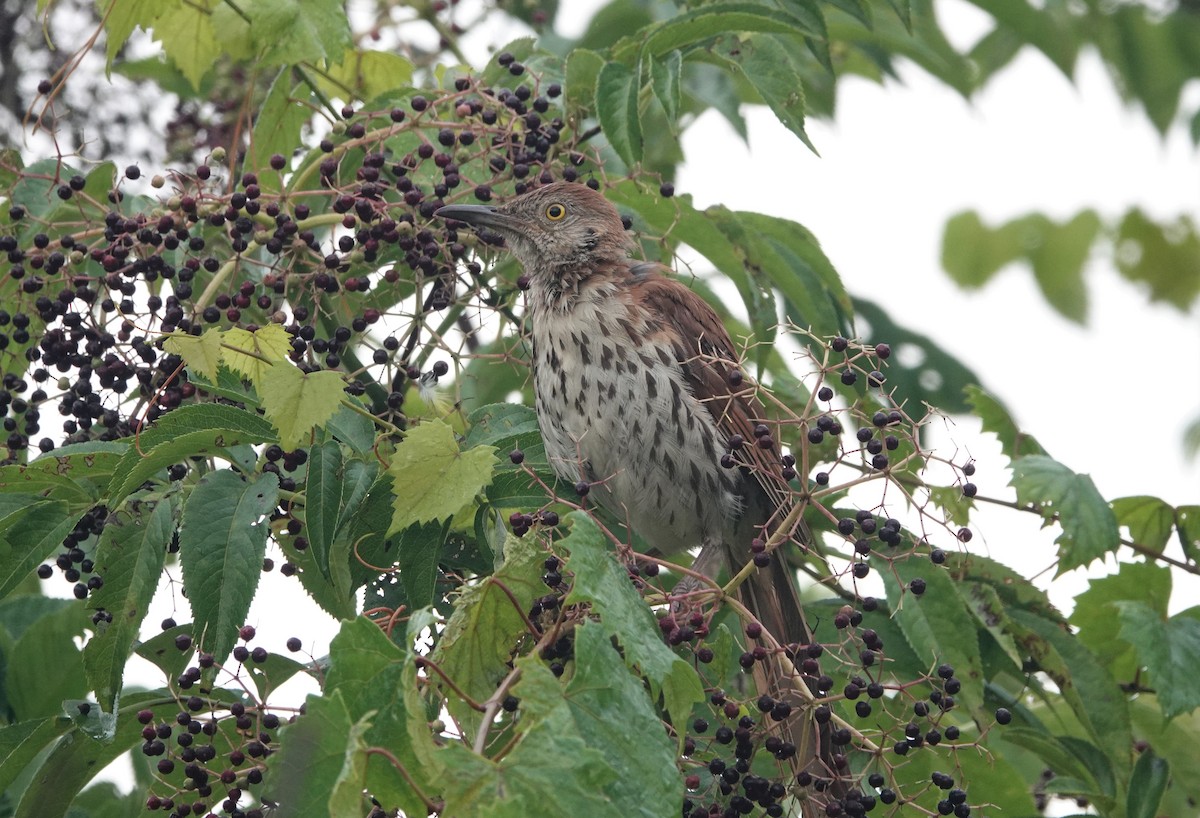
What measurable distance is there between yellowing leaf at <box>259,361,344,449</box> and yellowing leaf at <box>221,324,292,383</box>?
0.11 metres

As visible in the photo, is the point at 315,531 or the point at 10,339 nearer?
the point at 315,531

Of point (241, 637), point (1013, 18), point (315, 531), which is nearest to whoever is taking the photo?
point (315, 531)

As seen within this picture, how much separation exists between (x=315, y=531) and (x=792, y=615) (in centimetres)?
182

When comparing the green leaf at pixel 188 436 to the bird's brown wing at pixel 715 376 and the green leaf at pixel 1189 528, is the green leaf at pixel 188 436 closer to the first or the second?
the bird's brown wing at pixel 715 376

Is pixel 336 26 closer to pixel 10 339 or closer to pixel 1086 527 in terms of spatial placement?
pixel 10 339

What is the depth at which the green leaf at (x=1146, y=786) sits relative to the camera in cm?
348

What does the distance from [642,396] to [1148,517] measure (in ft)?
4.72

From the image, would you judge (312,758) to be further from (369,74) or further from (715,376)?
(369,74)

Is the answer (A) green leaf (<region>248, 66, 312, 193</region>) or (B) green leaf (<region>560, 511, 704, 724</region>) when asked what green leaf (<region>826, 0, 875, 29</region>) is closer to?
(A) green leaf (<region>248, 66, 312, 193</region>)

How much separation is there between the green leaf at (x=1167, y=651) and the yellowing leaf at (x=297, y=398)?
2.11m

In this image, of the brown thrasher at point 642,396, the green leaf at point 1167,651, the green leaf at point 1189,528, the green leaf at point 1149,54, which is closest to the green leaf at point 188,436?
the brown thrasher at point 642,396

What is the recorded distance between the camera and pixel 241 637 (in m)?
3.01

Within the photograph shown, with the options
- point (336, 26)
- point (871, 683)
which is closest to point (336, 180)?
point (336, 26)

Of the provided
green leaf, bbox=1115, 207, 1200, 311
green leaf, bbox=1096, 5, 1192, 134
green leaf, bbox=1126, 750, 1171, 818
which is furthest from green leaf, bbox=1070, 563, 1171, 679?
green leaf, bbox=1115, 207, 1200, 311
